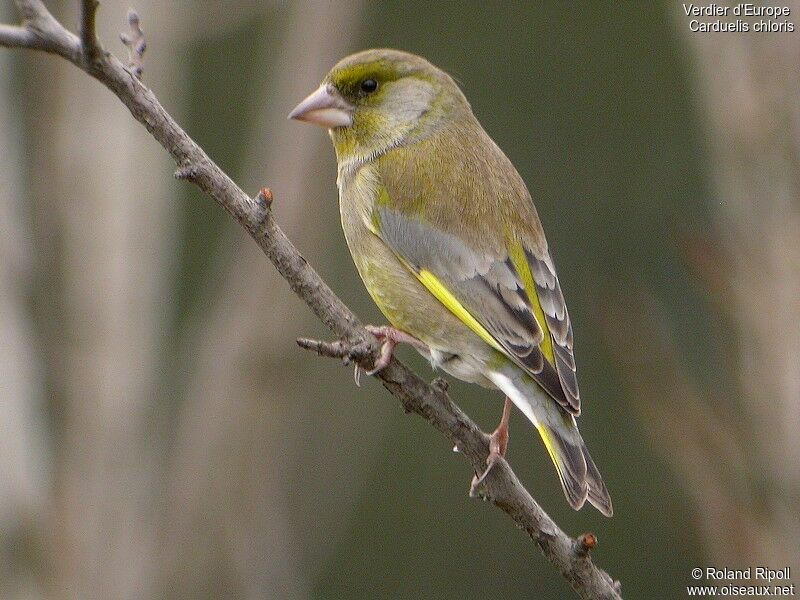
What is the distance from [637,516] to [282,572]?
4.49m

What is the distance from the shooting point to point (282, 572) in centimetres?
545

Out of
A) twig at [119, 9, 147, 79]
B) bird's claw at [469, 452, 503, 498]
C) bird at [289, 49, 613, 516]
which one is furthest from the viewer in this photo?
bird at [289, 49, 613, 516]

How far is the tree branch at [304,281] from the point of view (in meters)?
2.79

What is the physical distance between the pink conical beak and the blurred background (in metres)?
1.57

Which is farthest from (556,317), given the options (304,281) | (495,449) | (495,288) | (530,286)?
(304,281)

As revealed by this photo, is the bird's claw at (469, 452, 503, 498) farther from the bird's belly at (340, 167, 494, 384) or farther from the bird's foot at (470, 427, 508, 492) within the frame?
the bird's belly at (340, 167, 494, 384)

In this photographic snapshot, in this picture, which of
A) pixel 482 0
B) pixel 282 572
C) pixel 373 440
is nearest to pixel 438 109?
pixel 282 572

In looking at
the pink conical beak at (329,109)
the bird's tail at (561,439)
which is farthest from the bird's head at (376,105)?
the bird's tail at (561,439)

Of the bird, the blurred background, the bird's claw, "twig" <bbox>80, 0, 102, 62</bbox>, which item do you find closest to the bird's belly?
the bird

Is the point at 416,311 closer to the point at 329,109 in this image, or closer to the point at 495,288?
the point at 495,288

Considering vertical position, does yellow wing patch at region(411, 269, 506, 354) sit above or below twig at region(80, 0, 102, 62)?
below

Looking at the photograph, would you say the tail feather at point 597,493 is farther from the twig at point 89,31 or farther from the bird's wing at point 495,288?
the twig at point 89,31

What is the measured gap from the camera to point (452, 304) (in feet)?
13.6

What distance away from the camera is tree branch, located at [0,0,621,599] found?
279 centimetres
